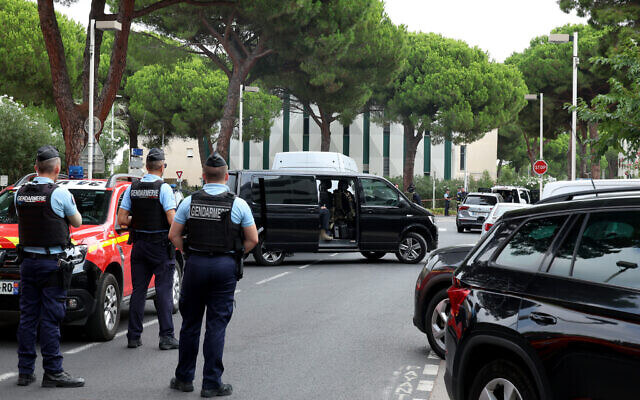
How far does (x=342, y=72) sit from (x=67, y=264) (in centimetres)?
3159

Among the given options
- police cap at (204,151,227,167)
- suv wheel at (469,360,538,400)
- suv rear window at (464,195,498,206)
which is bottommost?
suv wheel at (469,360,538,400)

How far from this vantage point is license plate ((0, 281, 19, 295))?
26.3ft

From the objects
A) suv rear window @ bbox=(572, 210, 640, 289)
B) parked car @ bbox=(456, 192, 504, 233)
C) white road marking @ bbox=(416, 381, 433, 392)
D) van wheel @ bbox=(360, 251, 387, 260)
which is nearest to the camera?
suv rear window @ bbox=(572, 210, 640, 289)

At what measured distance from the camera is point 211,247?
20.2ft

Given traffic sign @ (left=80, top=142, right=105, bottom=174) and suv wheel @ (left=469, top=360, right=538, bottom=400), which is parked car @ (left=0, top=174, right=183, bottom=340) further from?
traffic sign @ (left=80, top=142, right=105, bottom=174)

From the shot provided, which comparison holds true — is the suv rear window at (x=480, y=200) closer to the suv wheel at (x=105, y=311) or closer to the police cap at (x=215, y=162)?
the suv wheel at (x=105, y=311)

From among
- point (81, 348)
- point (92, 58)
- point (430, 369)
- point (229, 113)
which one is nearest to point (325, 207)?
point (92, 58)

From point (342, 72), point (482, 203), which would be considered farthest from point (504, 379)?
point (342, 72)

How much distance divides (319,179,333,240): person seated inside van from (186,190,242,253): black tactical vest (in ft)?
38.8

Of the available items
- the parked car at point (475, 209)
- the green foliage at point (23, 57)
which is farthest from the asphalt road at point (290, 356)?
the green foliage at point (23, 57)

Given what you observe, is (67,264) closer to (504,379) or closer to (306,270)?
(504,379)

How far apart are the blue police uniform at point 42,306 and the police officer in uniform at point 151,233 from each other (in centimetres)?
133

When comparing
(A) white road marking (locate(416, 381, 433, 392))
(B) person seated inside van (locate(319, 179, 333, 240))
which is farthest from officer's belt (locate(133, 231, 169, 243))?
(B) person seated inside van (locate(319, 179, 333, 240))

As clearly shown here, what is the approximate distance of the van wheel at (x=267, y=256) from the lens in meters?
17.8
